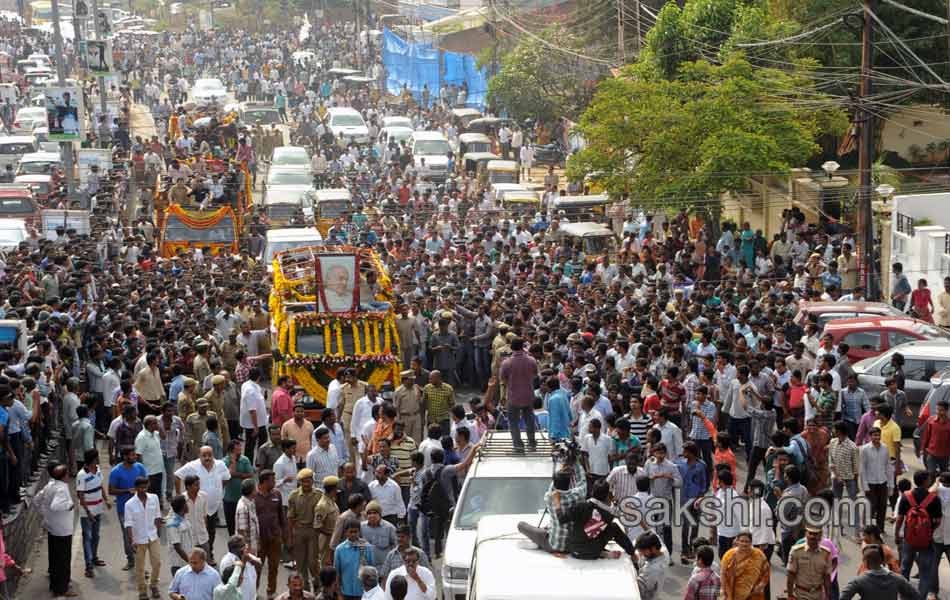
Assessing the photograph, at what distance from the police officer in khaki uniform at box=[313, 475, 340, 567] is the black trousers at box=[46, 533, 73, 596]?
2478 millimetres

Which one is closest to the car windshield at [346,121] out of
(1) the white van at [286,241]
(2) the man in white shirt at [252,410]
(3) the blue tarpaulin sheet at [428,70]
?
(3) the blue tarpaulin sheet at [428,70]

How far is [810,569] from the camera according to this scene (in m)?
13.7

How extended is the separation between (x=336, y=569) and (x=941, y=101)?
92.9ft

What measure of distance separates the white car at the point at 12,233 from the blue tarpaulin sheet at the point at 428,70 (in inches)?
1138

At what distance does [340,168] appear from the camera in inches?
1903

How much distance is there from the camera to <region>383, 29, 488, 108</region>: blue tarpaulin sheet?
6200 cm

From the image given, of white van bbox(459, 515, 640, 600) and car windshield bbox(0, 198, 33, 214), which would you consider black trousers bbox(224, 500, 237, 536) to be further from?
car windshield bbox(0, 198, 33, 214)

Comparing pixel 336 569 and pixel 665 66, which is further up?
pixel 665 66

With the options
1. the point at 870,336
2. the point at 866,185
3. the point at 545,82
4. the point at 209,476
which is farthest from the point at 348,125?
the point at 209,476

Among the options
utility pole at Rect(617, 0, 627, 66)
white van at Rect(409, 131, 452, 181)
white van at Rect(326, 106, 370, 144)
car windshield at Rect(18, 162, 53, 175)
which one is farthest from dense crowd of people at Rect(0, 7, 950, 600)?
white van at Rect(326, 106, 370, 144)

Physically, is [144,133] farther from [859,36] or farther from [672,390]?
[672,390]

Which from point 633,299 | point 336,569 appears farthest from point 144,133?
point 336,569

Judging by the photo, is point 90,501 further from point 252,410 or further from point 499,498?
point 499,498

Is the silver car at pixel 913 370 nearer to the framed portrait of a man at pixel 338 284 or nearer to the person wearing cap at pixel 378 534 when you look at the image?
the framed portrait of a man at pixel 338 284
